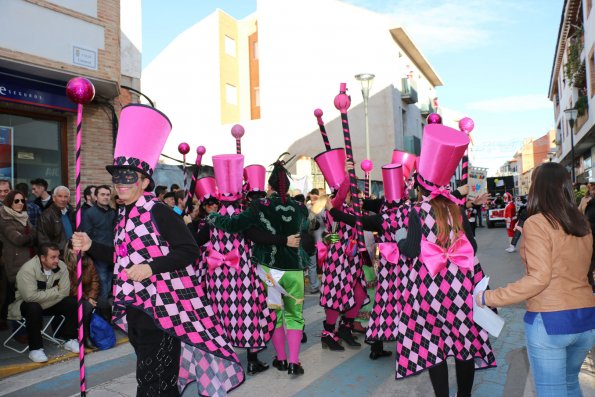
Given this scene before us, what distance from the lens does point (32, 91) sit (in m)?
9.41

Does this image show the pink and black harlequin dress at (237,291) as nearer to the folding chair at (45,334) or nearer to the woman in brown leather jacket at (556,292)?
the folding chair at (45,334)

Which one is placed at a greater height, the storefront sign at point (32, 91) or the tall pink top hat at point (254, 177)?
the storefront sign at point (32, 91)

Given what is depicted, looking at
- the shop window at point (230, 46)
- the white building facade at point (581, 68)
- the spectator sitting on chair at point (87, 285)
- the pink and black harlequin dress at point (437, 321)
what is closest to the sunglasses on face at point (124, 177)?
the pink and black harlequin dress at point (437, 321)

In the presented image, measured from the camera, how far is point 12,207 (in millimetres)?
6324

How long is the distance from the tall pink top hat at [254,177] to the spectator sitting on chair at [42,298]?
7.72ft

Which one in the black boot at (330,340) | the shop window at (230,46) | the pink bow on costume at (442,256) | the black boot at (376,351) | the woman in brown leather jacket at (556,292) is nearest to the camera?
the woman in brown leather jacket at (556,292)

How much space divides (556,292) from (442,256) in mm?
831

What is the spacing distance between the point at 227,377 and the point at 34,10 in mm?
8931

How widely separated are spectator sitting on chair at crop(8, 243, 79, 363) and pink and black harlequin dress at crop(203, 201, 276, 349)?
198cm

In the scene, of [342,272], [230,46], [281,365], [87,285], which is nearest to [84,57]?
[87,285]

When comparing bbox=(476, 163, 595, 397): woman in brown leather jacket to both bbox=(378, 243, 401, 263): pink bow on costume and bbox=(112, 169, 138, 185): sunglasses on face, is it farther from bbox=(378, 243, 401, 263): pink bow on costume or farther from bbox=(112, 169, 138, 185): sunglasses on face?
bbox=(112, 169, 138, 185): sunglasses on face

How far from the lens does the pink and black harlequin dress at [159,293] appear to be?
9.29 ft

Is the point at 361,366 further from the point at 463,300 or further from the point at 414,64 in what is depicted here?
the point at 414,64

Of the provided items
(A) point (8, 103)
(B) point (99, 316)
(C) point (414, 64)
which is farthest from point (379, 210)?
(C) point (414, 64)
